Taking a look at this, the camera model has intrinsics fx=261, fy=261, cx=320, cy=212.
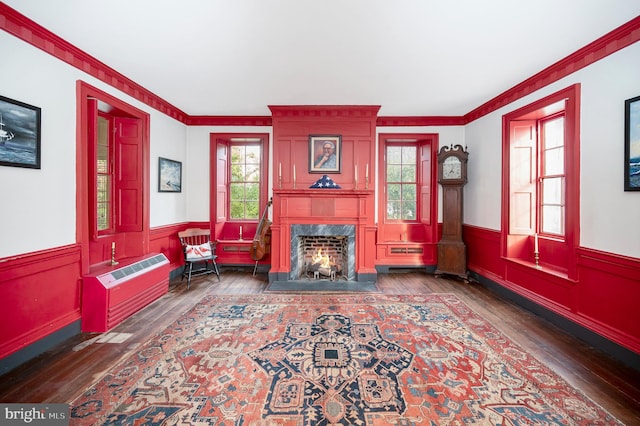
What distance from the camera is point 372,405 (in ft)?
6.33

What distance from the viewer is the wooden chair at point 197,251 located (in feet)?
15.3

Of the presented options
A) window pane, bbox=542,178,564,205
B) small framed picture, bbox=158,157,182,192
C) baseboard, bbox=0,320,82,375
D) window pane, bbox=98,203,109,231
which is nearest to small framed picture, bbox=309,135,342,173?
small framed picture, bbox=158,157,182,192

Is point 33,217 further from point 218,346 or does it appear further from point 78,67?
point 218,346

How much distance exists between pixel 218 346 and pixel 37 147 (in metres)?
2.63

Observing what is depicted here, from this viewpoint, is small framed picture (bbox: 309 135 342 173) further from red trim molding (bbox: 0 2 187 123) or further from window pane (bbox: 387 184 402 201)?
red trim molding (bbox: 0 2 187 123)

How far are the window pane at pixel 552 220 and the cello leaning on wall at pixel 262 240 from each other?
4539mm

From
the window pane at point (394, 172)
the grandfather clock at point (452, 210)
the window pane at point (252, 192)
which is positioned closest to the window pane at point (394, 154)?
the window pane at point (394, 172)

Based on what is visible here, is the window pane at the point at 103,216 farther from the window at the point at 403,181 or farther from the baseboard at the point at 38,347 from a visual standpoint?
the window at the point at 403,181

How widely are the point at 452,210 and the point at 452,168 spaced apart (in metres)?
0.82

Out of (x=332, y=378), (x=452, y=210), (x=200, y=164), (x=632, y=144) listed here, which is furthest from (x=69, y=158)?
(x=452, y=210)

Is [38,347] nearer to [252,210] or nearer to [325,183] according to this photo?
[252,210]

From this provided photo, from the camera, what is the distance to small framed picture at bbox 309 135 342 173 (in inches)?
192

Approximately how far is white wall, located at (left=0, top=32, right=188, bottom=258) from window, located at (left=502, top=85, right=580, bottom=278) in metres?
5.79

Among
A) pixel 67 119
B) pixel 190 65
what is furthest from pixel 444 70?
pixel 67 119
